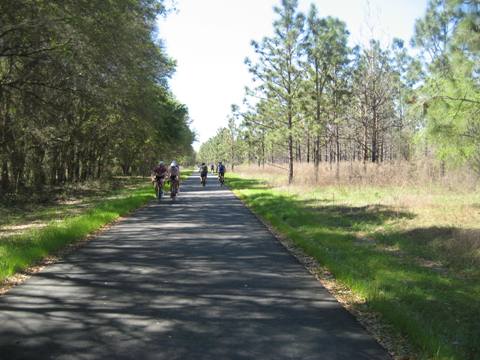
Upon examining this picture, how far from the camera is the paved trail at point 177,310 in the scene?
4.62 meters

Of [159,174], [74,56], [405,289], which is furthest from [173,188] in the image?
[405,289]

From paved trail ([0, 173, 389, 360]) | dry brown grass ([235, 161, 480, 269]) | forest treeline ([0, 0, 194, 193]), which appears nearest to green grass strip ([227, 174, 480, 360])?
paved trail ([0, 173, 389, 360])

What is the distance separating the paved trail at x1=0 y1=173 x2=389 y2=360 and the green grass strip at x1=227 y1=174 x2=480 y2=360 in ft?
1.62

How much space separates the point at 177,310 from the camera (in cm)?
584

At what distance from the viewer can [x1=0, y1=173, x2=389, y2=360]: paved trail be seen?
4.62 metres

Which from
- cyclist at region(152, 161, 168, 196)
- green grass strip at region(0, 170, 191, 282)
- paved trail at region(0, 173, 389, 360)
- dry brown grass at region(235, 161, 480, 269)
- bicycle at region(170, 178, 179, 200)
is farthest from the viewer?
bicycle at region(170, 178, 179, 200)

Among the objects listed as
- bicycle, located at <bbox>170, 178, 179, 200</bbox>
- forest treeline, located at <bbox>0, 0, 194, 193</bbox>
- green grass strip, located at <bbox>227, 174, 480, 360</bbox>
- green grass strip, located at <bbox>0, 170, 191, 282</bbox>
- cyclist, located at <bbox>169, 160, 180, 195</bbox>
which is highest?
forest treeline, located at <bbox>0, 0, 194, 193</bbox>

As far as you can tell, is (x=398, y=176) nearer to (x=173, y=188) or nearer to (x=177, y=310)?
(x=173, y=188)

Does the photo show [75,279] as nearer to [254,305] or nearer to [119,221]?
[254,305]

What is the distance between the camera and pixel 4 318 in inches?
217

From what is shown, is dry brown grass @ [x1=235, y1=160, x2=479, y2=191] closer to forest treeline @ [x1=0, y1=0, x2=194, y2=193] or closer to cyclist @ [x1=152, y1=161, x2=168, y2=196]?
cyclist @ [x1=152, y1=161, x2=168, y2=196]

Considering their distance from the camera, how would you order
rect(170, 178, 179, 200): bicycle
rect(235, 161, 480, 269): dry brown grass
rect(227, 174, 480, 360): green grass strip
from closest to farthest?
1. rect(227, 174, 480, 360): green grass strip
2. rect(235, 161, 480, 269): dry brown grass
3. rect(170, 178, 179, 200): bicycle

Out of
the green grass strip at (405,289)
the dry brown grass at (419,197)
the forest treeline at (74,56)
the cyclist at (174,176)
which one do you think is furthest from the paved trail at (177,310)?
the cyclist at (174,176)

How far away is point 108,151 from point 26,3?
40394 millimetres
